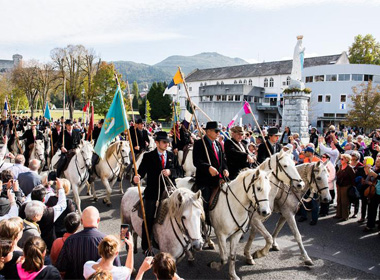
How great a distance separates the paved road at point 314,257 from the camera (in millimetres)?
6000

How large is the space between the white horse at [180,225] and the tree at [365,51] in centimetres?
6369

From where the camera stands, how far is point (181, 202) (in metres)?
4.68

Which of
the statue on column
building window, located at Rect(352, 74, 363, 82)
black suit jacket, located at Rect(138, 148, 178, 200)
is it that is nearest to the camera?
black suit jacket, located at Rect(138, 148, 178, 200)

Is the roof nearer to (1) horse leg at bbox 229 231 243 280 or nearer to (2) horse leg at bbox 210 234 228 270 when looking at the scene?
(1) horse leg at bbox 229 231 243 280

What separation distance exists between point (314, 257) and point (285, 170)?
2110mm

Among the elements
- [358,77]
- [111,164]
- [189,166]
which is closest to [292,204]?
[189,166]

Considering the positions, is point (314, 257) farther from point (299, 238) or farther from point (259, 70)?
point (259, 70)

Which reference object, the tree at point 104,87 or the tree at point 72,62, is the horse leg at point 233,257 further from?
the tree at point 72,62

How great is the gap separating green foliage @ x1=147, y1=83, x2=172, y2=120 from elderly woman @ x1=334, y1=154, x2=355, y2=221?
62.3 m

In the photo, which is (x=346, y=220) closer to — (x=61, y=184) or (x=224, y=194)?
(x=224, y=194)

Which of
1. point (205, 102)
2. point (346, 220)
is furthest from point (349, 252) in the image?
point (205, 102)

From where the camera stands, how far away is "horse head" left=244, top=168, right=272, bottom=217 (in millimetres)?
5246

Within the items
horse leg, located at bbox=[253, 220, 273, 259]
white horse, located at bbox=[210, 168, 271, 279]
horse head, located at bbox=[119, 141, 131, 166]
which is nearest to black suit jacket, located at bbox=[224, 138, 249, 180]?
white horse, located at bbox=[210, 168, 271, 279]

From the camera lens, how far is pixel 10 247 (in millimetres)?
3477
